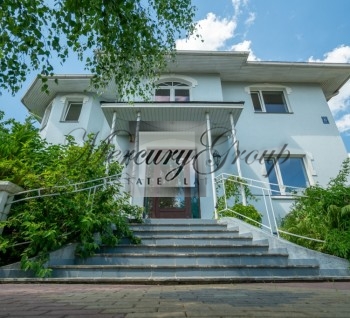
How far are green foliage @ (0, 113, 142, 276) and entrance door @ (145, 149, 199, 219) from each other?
280 centimetres

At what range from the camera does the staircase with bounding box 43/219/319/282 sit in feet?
10.9

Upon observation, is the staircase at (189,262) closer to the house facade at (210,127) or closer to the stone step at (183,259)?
the stone step at (183,259)

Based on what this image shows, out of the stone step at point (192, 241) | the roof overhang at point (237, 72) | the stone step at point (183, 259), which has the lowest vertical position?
the stone step at point (183, 259)

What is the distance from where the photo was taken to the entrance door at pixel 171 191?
7.89 meters

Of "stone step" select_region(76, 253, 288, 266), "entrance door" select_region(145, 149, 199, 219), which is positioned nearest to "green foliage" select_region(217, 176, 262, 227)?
"stone step" select_region(76, 253, 288, 266)

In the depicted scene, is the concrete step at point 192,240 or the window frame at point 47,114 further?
the window frame at point 47,114

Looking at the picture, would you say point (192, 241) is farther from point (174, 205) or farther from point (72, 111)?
point (72, 111)

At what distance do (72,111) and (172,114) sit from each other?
5.16 m

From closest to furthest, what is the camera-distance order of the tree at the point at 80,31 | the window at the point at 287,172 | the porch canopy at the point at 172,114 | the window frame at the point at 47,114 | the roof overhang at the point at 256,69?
1. the tree at the point at 80,31
2. the porch canopy at the point at 172,114
3. the window at the point at 287,172
4. the roof overhang at the point at 256,69
5. the window frame at the point at 47,114

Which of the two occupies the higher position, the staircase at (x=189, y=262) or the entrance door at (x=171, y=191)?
the entrance door at (x=171, y=191)

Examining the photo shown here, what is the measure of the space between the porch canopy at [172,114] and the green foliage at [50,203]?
2.74 meters

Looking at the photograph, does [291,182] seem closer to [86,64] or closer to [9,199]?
[86,64]

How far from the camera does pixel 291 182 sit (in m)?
8.19

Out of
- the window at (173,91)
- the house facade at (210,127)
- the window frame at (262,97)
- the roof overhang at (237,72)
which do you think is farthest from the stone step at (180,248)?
the roof overhang at (237,72)
